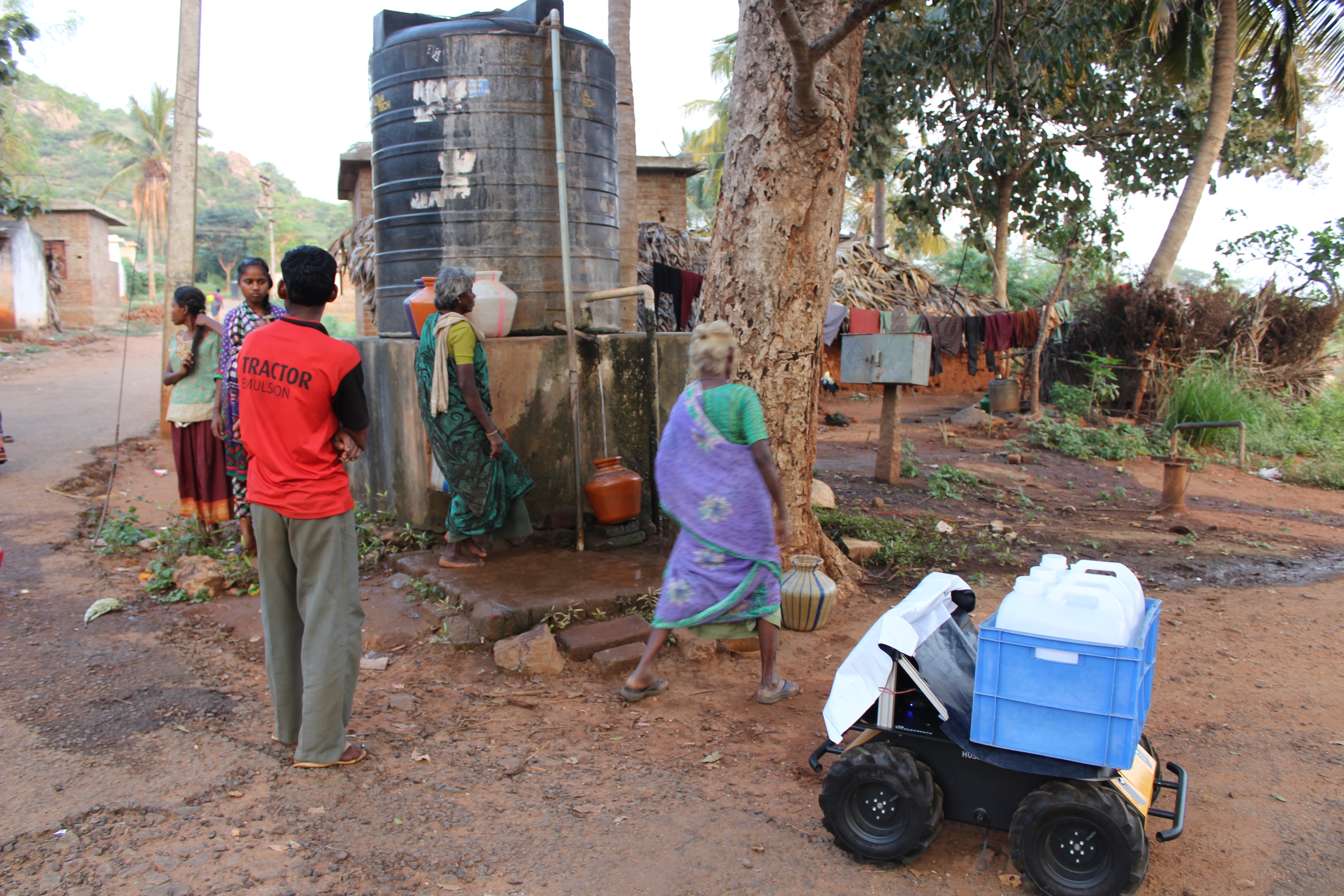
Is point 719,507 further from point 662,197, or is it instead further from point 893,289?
point 893,289

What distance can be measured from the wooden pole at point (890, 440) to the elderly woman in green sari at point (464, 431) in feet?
15.4

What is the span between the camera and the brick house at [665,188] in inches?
586

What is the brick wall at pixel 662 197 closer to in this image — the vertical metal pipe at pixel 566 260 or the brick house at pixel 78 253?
the vertical metal pipe at pixel 566 260

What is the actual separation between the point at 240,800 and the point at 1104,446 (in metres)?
10.5

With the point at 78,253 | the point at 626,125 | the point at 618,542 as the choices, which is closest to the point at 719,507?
the point at 618,542

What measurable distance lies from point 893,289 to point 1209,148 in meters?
5.37

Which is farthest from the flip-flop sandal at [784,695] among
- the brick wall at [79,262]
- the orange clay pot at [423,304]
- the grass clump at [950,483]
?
the brick wall at [79,262]

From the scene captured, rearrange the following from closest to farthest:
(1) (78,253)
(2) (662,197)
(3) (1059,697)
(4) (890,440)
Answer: (3) (1059,697), (4) (890,440), (2) (662,197), (1) (78,253)

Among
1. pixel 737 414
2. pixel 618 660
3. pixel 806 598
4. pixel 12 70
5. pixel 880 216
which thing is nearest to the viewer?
pixel 737 414

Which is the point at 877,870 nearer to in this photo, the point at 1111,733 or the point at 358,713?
the point at 1111,733

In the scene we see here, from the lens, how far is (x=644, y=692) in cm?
376

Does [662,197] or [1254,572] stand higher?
[662,197]

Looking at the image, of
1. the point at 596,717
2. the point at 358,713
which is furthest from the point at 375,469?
the point at 596,717

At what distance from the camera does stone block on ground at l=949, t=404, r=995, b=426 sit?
43.5 feet
